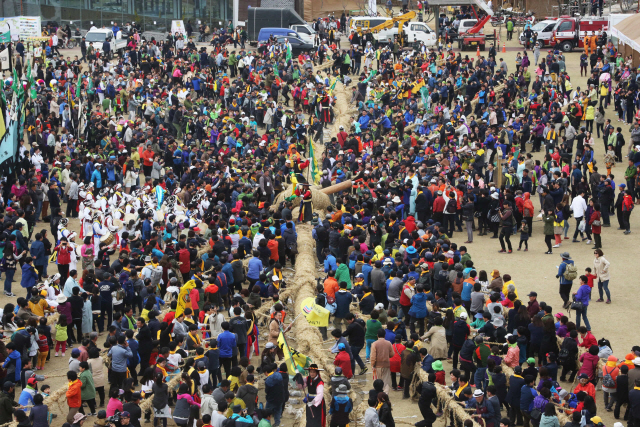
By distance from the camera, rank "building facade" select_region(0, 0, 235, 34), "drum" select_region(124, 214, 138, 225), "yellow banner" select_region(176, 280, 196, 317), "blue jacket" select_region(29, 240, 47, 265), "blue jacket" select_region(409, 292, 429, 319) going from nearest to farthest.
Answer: "yellow banner" select_region(176, 280, 196, 317)
"blue jacket" select_region(409, 292, 429, 319)
"blue jacket" select_region(29, 240, 47, 265)
"drum" select_region(124, 214, 138, 225)
"building facade" select_region(0, 0, 235, 34)

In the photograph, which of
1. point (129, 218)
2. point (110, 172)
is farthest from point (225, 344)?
point (110, 172)

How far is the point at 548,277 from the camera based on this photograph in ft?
58.9

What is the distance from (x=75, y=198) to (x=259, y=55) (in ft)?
54.9

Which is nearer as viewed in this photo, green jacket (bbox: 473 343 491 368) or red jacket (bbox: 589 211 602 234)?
green jacket (bbox: 473 343 491 368)

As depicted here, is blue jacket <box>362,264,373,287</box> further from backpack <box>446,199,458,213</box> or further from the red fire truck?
the red fire truck

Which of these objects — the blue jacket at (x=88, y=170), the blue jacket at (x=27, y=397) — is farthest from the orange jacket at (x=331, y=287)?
the blue jacket at (x=88, y=170)

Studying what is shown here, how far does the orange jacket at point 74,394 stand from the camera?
39.5 ft

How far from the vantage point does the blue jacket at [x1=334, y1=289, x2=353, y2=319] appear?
49.1ft

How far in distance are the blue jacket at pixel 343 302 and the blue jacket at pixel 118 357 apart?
391cm

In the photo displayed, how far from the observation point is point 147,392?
12.4 metres

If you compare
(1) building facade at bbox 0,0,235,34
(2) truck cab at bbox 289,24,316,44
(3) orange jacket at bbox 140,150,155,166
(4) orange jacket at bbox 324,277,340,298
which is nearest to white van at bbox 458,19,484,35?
(2) truck cab at bbox 289,24,316,44

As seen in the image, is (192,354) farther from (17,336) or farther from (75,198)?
(75,198)

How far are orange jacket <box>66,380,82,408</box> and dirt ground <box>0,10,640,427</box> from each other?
33.4 inches

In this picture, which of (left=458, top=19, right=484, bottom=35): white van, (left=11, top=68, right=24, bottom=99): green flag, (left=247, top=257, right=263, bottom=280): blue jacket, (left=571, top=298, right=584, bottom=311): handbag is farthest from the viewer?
(left=458, top=19, right=484, bottom=35): white van
